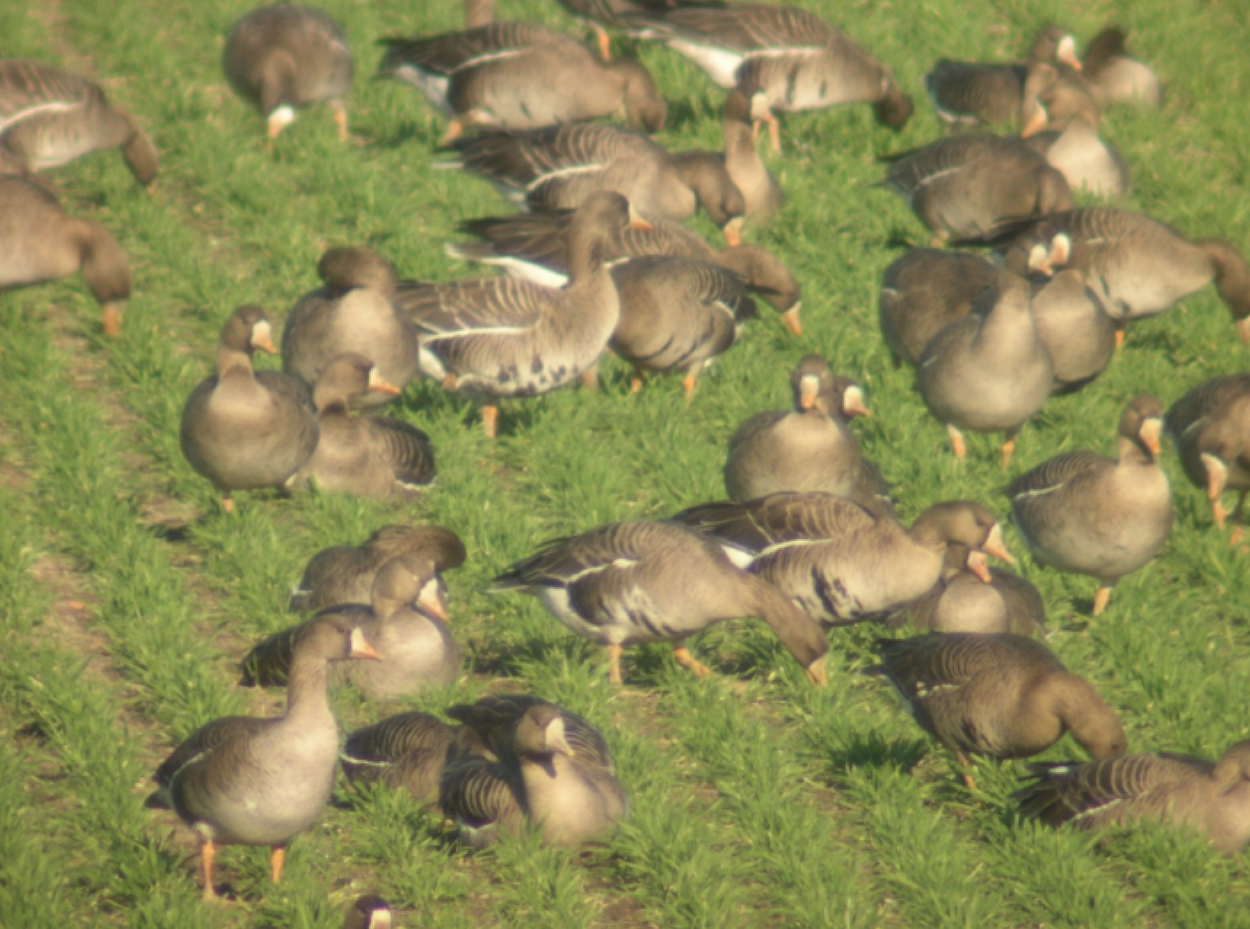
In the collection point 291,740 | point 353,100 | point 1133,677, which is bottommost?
point 353,100

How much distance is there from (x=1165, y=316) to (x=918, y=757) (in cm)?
648

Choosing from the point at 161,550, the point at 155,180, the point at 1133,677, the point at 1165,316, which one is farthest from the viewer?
the point at 155,180

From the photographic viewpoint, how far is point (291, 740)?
6523mm

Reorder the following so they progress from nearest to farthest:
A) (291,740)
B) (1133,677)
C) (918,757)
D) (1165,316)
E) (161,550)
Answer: (291,740) < (918,757) < (1133,677) < (161,550) < (1165,316)

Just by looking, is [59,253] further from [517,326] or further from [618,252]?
[618,252]

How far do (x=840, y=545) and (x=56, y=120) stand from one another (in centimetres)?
847

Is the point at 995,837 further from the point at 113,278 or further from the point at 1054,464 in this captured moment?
the point at 113,278

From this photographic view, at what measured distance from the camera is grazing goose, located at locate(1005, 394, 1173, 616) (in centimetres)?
892

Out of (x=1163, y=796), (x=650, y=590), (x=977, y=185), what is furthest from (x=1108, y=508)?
(x=977, y=185)

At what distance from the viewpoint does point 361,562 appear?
8383 millimetres

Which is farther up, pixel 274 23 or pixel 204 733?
pixel 204 733

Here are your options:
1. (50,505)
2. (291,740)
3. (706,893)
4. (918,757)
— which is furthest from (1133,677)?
(50,505)

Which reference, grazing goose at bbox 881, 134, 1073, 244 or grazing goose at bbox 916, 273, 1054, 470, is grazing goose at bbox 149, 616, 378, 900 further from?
grazing goose at bbox 881, 134, 1073, 244

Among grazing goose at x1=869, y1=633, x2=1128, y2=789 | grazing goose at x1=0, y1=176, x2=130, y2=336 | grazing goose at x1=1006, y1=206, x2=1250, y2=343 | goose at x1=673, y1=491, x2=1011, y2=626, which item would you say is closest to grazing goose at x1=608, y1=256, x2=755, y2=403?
grazing goose at x1=1006, y1=206, x2=1250, y2=343
